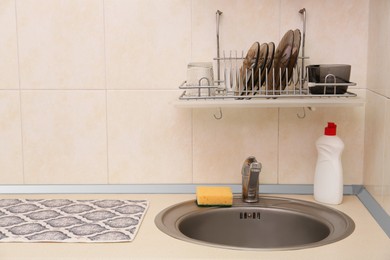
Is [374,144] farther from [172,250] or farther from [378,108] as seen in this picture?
[172,250]

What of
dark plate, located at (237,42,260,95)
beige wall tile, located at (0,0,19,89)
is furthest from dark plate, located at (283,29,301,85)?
beige wall tile, located at (0,0,19,89)

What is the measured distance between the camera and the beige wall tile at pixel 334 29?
2.10 metres

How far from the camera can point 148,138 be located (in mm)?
2188

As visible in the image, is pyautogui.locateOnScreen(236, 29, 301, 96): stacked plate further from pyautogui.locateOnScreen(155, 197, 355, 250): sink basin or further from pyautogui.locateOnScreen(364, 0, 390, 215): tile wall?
pyautogui.locateOnScreen(155, 197, 355, 250): sink basin

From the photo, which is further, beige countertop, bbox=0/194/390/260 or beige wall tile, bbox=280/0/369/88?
beige wall tile, bbox=280/0/369/88

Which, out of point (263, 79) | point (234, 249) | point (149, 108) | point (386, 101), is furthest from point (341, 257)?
point (149, 108)

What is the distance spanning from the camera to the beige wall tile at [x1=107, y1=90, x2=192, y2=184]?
85.4 inches

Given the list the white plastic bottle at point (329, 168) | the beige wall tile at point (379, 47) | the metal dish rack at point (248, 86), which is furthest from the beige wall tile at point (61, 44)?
the beige wall tile at point (379, 47)

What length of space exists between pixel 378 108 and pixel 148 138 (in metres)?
0.77

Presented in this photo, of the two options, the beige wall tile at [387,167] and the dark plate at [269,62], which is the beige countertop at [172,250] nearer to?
the beige wall tile at [387,167]

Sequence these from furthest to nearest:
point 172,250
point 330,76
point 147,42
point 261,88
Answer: point 147,42
point 261,88
point 330,76
point 172,250

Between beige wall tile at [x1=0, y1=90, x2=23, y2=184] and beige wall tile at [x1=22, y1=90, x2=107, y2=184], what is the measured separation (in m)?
0.02

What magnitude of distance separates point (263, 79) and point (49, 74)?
0.74m

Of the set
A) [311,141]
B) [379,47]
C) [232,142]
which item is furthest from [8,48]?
[379,47]
